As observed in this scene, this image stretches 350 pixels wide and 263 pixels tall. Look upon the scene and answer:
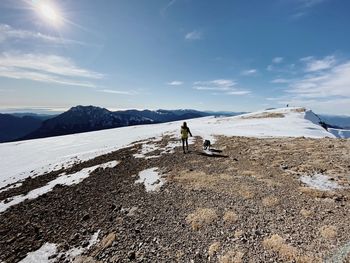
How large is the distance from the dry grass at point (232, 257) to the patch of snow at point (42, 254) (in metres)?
7.80

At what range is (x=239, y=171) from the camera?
→ 723 inches

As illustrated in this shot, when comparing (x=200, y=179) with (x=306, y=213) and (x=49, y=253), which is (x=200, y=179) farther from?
(x=49, y=253)

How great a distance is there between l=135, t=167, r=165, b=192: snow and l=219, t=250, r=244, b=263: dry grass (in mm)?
8240

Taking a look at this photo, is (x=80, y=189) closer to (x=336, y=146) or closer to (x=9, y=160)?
(x=336, y=146)

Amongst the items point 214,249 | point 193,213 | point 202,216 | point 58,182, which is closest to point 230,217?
point 202,216

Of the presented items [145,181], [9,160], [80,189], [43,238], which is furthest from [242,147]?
[9,160]

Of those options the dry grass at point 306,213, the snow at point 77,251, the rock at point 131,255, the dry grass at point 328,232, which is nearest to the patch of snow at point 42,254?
the snow at point 77,251

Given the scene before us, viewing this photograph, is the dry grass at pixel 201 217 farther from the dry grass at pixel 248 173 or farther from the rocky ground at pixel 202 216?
the dry grass at pixel 248 173

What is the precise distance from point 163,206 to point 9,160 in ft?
146

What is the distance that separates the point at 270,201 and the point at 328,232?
3.42 metres

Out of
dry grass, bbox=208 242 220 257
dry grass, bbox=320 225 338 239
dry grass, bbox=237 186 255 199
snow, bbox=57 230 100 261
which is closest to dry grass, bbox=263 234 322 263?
dry grass, bbox=320 225 338 239

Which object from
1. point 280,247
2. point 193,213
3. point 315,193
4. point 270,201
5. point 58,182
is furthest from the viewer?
point 58,182

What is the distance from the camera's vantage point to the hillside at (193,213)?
927cm

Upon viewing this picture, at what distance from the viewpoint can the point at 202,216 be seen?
11.7m
